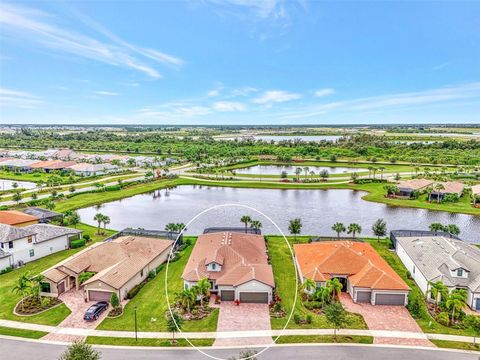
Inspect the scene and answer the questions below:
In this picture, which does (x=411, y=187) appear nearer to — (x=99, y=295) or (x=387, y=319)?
(x=387, y=319)

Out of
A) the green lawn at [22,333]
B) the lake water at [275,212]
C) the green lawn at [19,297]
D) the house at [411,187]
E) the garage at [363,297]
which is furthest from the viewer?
the house at [411,187]

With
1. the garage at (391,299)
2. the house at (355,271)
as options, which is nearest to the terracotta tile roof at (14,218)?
the house at (355,271)

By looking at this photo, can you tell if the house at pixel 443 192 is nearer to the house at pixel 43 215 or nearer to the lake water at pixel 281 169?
the lake water at pixel 281 169

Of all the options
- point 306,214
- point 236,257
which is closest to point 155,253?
point 236,257

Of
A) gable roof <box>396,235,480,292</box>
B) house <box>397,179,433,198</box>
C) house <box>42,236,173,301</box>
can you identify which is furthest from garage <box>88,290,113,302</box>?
house <box>397,179,433,198</box>

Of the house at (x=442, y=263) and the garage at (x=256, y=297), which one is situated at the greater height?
the house at (x=442, y=263)

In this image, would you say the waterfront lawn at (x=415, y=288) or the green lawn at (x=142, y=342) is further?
the waterfront lawn at (x=415, y=288)
